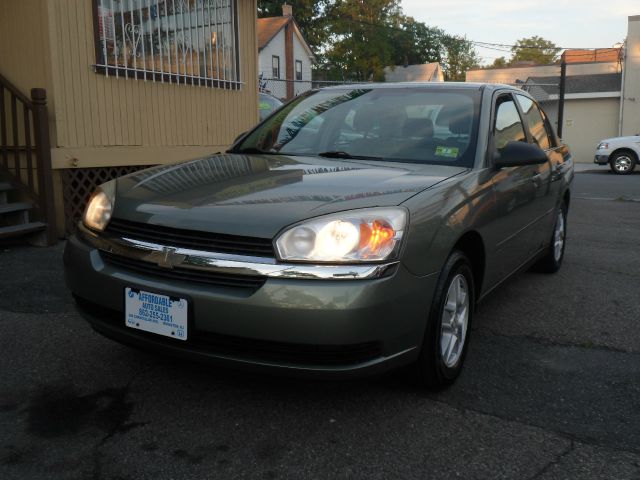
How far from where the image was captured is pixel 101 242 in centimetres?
288

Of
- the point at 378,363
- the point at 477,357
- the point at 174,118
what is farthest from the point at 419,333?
the point at 174,118

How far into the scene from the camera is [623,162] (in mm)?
19188

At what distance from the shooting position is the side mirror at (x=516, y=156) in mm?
3488

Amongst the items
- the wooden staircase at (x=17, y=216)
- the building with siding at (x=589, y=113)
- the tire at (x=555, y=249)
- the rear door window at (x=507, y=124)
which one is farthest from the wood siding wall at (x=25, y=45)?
the building with siding at (x=589, y=113)

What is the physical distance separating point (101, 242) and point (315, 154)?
1.41 metres

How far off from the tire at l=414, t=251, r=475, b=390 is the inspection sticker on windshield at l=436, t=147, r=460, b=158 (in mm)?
644

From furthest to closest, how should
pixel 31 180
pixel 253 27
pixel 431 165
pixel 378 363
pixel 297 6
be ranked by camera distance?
pixel 297 6 < pixel 253 27 < pixel 31 180 < pixel 431 165 < pixel 378 363

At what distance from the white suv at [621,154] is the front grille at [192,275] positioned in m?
19.1

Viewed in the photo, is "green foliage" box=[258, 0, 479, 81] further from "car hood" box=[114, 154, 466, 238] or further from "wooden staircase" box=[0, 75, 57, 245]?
"car hood" box=[114, 154, 466, 238]

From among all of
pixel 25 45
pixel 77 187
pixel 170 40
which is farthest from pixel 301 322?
pixel 170 40

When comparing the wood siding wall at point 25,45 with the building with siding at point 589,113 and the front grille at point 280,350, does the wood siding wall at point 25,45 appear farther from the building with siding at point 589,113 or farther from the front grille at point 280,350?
the building with siding at point 589,113

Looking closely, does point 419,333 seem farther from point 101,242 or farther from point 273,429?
point 101,242

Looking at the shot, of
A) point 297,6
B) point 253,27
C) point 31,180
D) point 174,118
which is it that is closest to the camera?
point 31,180

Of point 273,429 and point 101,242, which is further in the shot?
point 101,242
